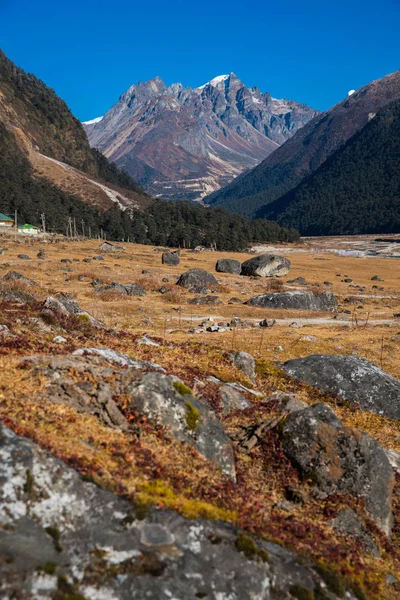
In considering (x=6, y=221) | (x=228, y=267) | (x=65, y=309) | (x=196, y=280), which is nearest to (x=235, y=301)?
(x=196, y=280)

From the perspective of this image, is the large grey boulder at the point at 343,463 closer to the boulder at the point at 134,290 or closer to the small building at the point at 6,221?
the boulder at the point at 134,290

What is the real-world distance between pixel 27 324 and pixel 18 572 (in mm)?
12163

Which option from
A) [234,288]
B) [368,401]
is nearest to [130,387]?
[368,401]

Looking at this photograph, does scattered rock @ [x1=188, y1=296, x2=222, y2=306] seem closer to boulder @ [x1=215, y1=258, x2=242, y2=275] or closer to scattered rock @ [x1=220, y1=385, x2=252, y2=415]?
boulder @ [x1=215, y1=258, x2=242, y2=275]

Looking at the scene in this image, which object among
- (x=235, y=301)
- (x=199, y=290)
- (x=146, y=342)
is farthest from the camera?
(x=199, y=290)

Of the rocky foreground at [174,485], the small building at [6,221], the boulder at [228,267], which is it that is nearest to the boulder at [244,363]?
the rocky foreground at [174,485]

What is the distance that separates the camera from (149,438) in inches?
361

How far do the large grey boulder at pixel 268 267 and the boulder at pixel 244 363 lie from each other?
5301 centimetres

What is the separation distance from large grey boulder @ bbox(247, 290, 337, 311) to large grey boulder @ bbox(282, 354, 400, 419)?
961 inches

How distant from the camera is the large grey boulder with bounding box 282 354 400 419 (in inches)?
680

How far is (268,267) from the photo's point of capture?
7056 cm

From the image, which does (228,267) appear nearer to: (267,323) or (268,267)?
(268,267)

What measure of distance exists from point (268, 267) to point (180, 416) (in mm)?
62528

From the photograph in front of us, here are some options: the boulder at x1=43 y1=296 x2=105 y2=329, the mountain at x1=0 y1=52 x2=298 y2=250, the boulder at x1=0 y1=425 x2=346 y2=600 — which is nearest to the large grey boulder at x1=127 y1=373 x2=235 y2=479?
the boulder at x1=0 y1=425 x2=346 y2=600
